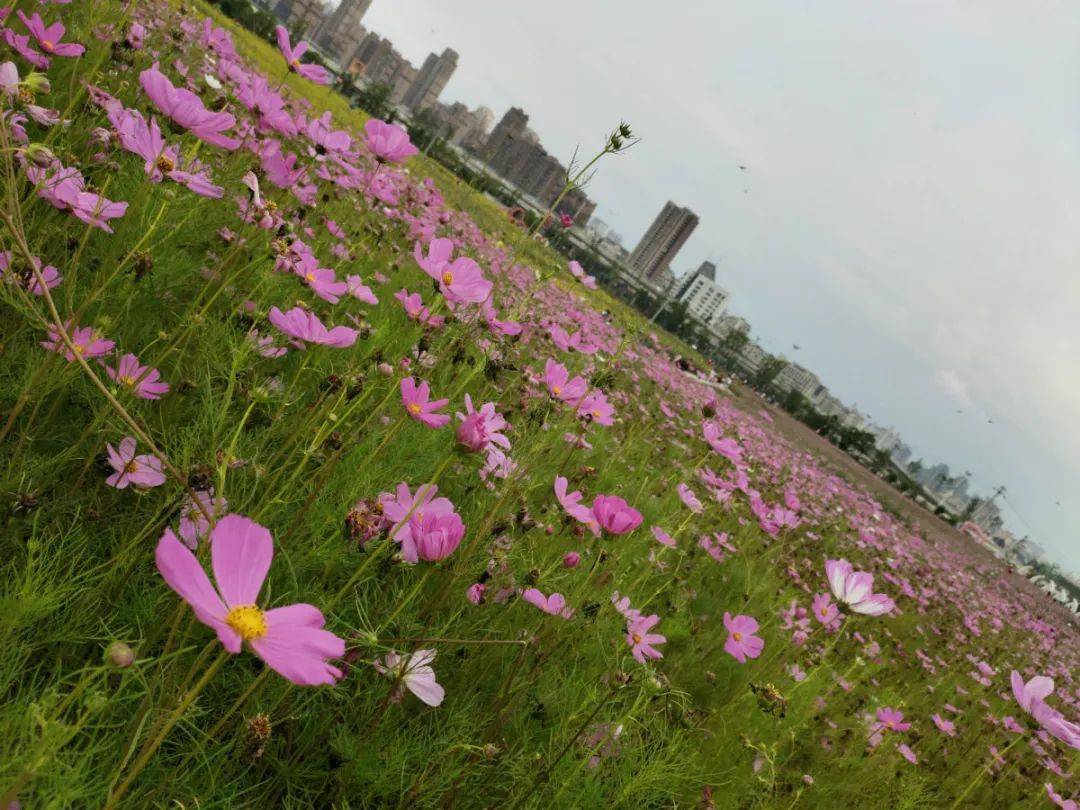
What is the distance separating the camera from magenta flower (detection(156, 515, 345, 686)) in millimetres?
408

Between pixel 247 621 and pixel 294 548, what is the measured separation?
65 centimetres

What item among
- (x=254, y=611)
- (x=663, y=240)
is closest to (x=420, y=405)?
(x=254, y=611)

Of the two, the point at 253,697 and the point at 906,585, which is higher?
the point at 906,585

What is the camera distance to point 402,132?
1.48 meters

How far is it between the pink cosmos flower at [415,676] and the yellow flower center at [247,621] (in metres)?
0.35

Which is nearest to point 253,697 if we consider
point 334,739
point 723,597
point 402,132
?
point 334,739

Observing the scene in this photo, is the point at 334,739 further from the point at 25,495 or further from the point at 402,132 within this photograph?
the point at 402,132

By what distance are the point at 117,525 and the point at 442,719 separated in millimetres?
646

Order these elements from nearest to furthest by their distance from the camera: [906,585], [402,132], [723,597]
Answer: [402,132], [723,597], [906,585]

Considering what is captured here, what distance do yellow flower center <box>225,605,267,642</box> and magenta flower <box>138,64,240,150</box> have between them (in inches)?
30.0

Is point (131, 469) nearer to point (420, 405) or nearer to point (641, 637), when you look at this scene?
point (420, 405)

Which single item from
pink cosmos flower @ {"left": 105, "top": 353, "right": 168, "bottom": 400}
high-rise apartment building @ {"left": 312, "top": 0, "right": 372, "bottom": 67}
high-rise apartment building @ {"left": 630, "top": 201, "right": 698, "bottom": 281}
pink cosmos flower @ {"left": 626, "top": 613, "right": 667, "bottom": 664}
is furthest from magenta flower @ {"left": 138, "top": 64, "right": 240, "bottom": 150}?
high-rise apartment building @ {"left": 312, "top": 0, "right": 372, "bottom": 67}

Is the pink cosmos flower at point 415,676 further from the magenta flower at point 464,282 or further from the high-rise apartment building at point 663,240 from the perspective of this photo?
the high-rise apartment building at point 663,240

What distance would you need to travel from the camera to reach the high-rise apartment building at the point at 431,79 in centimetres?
10094
